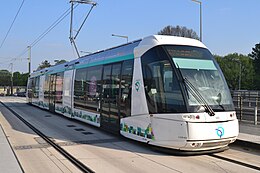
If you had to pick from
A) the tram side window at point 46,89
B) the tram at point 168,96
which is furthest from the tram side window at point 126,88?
the tram side window at point 46,89

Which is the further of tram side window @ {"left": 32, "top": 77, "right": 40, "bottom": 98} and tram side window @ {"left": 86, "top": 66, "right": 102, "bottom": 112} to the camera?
tram side window @ {"left": 32, "top": 77, "right": 40, "bottom": 98}

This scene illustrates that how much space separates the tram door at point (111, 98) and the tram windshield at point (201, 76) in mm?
2751

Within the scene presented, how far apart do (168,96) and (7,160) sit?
4300mm

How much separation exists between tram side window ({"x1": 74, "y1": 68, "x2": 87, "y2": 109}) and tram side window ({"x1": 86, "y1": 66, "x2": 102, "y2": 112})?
1.49 feet

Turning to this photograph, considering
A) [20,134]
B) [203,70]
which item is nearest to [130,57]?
[203,70]

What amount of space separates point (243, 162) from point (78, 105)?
9.20 meters

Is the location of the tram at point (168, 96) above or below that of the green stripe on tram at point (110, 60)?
below

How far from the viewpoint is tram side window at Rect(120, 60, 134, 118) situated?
9617 mm

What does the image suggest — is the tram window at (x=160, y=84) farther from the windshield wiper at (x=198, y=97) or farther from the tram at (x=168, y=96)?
the windshield wiper at (x=198, y=97)

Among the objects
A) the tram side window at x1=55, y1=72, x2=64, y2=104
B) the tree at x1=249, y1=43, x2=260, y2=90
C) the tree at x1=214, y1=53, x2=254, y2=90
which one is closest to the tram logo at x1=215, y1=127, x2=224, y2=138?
the tram side window at x1=55, y1=72, x2=64, y2=104

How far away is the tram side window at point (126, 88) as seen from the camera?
31.6 feet

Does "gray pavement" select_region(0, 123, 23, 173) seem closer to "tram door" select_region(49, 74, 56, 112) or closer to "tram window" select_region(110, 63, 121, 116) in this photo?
"tram window" select_region(110, 63, 121, 116)

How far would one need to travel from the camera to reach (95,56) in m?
13.5

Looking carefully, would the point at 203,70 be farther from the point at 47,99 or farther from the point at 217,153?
the point at 47,99
